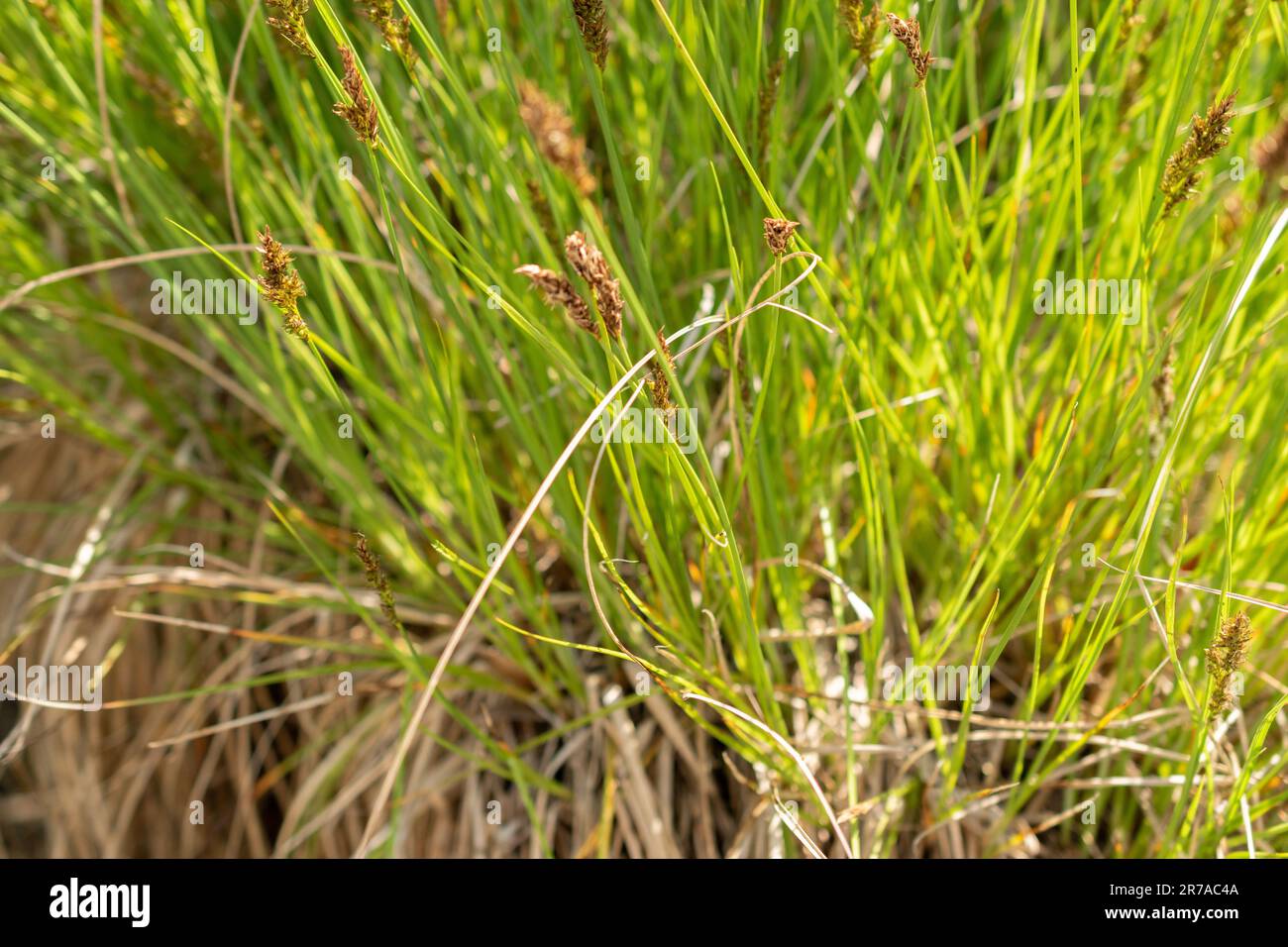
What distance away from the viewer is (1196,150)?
0.62 metres

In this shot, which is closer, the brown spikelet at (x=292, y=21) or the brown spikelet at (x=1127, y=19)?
the brown spikelet at (x=292, y=21)

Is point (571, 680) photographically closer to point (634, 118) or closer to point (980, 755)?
point (980, 755)

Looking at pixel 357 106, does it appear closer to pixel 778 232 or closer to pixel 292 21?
pixel 292 21

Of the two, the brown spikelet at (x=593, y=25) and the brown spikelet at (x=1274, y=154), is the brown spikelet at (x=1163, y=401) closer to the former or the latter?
the brown spikelet at (x=1274, y=154)

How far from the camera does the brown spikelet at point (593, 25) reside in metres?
0.57

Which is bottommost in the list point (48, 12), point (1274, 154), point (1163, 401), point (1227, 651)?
point (1227, 651)

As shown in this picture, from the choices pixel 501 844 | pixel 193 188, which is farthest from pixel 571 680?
pixel 193 188

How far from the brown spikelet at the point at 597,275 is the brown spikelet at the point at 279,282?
0.20 meters

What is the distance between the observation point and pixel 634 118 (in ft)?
3.30

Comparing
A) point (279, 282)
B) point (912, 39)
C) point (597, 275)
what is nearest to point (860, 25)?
point (912, 39)

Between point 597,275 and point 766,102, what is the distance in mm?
341

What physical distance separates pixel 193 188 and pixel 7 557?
60cm

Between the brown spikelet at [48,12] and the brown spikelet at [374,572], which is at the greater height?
the brown spikelet at [48,12]

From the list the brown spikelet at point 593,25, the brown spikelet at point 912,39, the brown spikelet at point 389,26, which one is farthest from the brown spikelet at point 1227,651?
the brown spikelet at point 389,26
